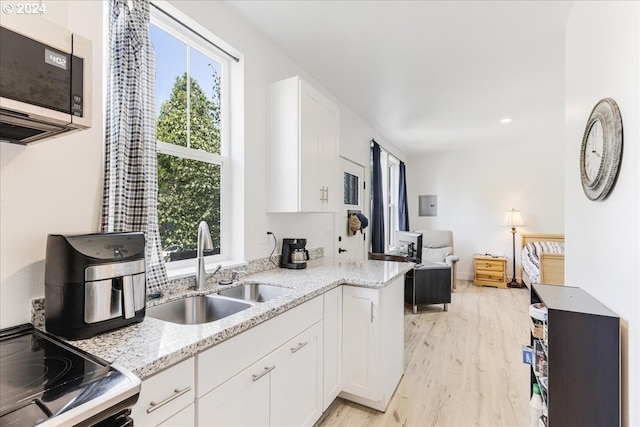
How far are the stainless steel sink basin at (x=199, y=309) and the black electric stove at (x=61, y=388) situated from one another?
1.95 ft

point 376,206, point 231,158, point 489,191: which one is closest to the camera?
point 231,158

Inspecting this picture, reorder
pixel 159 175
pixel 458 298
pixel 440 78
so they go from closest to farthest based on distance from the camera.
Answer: pixel 159 175 < pixel 440 78 < pixel 458 298

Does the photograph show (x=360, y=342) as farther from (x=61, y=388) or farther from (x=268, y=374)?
(x=61, y=388)

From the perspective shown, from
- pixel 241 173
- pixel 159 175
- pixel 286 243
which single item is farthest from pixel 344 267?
pixel 159 175

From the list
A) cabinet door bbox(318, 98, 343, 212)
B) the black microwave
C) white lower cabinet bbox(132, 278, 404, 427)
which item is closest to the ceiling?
cabinet door bbox(318, 98, 343, 212)

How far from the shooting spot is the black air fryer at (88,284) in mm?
1045

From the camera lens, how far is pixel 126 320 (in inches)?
46.0

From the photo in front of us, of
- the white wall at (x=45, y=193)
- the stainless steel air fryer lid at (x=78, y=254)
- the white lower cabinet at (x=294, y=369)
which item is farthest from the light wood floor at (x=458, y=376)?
→ the white wall at (x=45, y=193)

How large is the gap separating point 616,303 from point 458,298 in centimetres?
394

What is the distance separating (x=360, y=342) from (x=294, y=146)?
4.72 feet

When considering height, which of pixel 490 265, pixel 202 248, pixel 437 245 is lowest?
pixel 490 265

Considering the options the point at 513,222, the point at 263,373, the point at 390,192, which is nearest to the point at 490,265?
the point at 513,222

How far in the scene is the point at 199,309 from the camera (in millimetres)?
1680

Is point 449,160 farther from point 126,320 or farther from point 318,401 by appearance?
point 126,320
